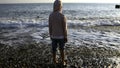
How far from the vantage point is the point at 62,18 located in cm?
724

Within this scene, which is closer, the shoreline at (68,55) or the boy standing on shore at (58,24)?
the boy standing on shore at (58,24)

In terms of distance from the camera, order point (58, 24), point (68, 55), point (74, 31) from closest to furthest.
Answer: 1. point (58, 24)
2. point (68, 55)
3. point (74, 31)

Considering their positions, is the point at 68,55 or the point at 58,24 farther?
the point at 68,55

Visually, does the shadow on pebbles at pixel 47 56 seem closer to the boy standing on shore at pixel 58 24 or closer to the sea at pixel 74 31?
the boy standing on shore at pixel 58 24

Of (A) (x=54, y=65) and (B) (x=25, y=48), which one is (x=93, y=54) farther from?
(B) (x=25, y=48)

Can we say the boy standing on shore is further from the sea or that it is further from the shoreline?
the sea

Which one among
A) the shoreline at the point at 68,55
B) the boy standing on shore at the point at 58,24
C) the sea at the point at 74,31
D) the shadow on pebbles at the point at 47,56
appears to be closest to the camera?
the boy standing on shore at the point at 58,24

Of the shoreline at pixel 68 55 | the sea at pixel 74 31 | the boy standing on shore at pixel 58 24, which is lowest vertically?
the sea at pixel 74 31

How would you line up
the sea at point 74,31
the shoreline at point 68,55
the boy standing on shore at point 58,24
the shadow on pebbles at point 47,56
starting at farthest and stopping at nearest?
the sea at point 74,31
the shoreline at point 68,55
the shadow on pebbles at point 47,56
the boy standing on shore at point 58,24

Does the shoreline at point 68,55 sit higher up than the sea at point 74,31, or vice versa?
the shoreline at point 68,55

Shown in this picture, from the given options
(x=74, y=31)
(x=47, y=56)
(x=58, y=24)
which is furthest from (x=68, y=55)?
(x=74, y=31)

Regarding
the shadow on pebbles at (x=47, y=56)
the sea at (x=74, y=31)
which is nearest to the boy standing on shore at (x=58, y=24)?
the shadow on pebbles at (x=47, y=56)

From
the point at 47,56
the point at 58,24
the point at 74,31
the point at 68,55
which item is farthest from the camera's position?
the point at 74,31

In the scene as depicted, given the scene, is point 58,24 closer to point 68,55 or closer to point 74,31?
point 68,55
